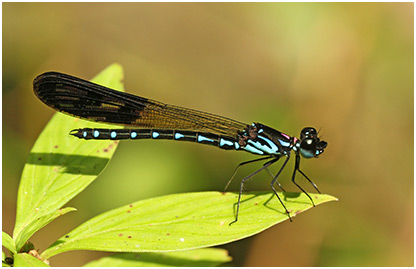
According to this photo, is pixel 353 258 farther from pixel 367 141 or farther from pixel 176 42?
pixel 176 42

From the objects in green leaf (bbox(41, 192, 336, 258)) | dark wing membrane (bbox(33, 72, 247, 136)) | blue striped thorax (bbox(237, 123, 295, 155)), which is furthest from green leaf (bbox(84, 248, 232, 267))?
dark wing membrane (bbox(33, 72, 247, 136))

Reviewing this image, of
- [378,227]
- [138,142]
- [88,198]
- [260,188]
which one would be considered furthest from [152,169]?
[378,227]

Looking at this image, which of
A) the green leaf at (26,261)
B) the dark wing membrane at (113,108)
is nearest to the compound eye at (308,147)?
the dark wing membrane at (113,108)

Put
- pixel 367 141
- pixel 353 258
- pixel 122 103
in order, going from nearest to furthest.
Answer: pixel 122 103 < pixel 353 258 < pixel 367 141

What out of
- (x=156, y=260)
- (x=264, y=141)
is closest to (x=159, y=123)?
(x=264, y=141)

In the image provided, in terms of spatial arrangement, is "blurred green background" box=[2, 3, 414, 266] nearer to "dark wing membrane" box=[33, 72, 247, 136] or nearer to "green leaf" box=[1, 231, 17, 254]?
"dark wing membrane" box=[33, 72, 247, 136]

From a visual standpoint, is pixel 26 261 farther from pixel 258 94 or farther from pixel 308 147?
pixel 258 94
